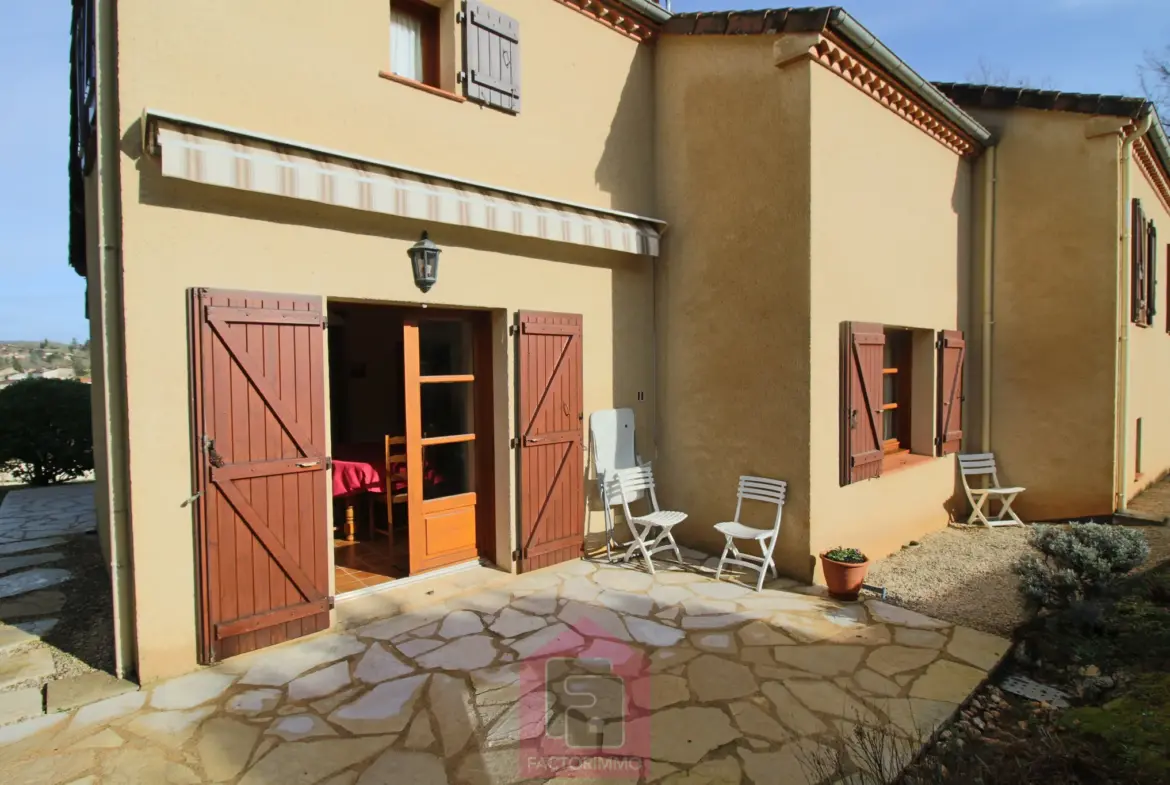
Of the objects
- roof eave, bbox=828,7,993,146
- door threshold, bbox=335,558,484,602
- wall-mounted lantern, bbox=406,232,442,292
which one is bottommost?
door threshold, bbox=335,558,484,602

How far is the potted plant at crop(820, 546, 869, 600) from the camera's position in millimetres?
5695

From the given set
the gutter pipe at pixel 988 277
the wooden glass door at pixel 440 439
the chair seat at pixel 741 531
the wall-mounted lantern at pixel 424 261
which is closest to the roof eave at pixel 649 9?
the wall-mounted lantern at pixel 424 261

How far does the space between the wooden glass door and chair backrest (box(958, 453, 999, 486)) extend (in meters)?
7.04

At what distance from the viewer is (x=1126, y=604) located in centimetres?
509

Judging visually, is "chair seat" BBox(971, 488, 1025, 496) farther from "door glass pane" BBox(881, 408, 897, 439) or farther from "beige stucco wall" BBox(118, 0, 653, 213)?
"beige stucco wall" BBox(118, 0, 653, 213)

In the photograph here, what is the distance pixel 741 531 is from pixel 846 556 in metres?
1.01

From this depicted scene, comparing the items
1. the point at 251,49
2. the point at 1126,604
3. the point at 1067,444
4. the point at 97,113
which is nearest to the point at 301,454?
the point at 97,113

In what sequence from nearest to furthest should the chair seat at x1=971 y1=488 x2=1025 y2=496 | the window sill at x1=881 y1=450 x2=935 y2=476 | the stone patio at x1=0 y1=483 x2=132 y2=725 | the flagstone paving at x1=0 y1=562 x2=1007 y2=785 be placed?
the flagstone paving at x1=0 y1=562 x2=1007 y2=785, the stone patio at x1=0 y1=483 x2=132 y2=725, the window sill at x1=881 y1=450 x2=935 y2=476, the chair seat at x1=971 y1=488 x2=1025 y2=496

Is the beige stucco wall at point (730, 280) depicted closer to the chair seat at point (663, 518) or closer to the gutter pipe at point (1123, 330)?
the chair seat at point (663, 518)

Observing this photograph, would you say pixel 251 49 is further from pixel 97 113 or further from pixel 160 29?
pixel 97 113

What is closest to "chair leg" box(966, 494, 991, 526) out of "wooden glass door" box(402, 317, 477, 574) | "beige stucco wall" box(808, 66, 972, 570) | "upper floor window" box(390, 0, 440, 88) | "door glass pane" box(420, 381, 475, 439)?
"beige stucco wall" box(808, 66, 972, 570)

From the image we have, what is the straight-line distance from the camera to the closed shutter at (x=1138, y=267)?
887cm

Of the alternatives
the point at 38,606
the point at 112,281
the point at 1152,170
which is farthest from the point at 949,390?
the point at 38,606

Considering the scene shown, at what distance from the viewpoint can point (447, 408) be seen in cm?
655
